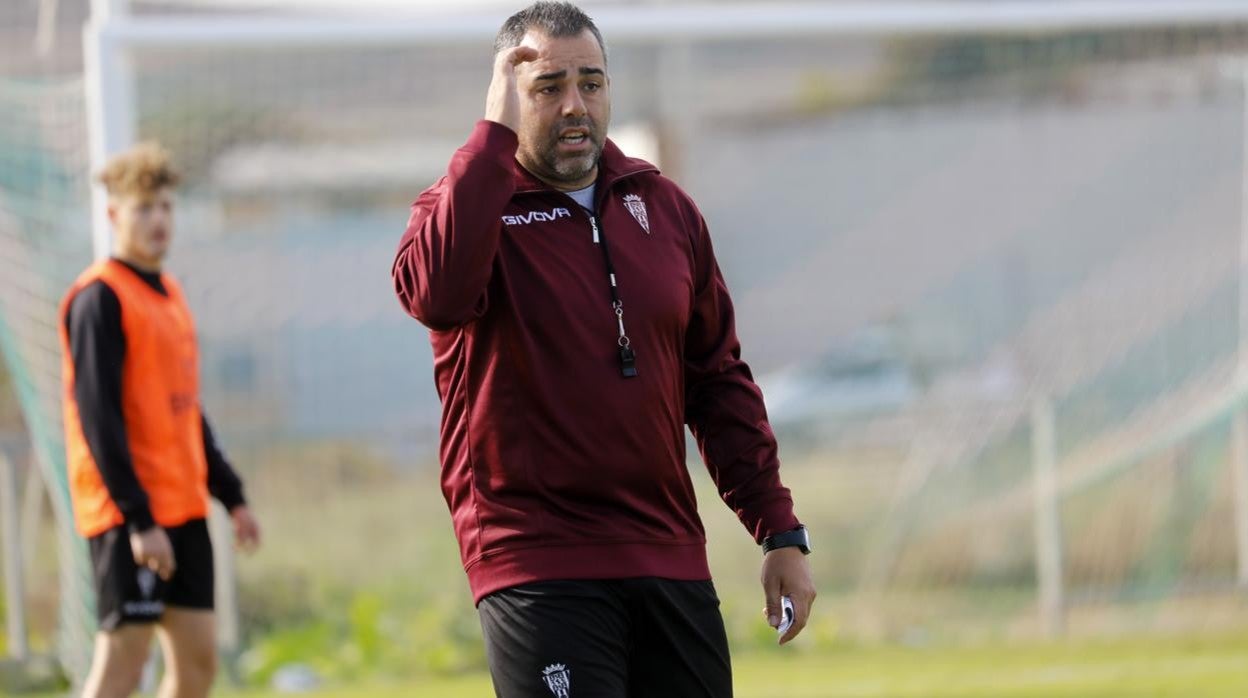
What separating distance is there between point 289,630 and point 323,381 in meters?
1.20

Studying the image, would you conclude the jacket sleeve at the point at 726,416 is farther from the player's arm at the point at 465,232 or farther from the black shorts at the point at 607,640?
the player's arm at the point at 465,232

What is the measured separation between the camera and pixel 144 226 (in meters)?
5.52

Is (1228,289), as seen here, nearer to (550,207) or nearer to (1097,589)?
(1097,589)

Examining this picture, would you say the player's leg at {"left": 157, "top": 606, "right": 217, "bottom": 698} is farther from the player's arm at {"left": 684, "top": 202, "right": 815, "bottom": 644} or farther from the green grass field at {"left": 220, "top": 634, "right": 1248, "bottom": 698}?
the green grass field at {"left": 220, "top": 634, "right": 1248, "bottom": 698}

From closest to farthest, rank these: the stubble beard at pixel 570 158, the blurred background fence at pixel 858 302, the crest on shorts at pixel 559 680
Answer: the crest on shorts at pixel 559 680
the stubble beard at pixel 570 158
the blurred background fence at pixel 858 302

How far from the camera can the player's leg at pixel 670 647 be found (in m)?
3.26

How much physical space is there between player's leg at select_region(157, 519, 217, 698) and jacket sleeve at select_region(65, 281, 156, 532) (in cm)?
24

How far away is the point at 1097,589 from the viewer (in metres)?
8.96

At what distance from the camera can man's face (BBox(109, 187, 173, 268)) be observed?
5.52 meters

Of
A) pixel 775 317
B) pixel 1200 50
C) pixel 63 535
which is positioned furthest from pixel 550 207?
pixel 1200 50

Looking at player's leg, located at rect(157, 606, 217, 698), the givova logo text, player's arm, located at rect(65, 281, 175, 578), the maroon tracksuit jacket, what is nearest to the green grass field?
player's leg, located at rect(157, 606, 217, 698)

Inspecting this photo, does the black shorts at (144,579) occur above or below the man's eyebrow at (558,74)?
below

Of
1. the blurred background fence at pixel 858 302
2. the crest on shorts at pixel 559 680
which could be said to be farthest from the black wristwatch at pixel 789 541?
the blurred background fence at pixel 858 302

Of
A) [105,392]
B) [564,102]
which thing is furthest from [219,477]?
[564,102]
